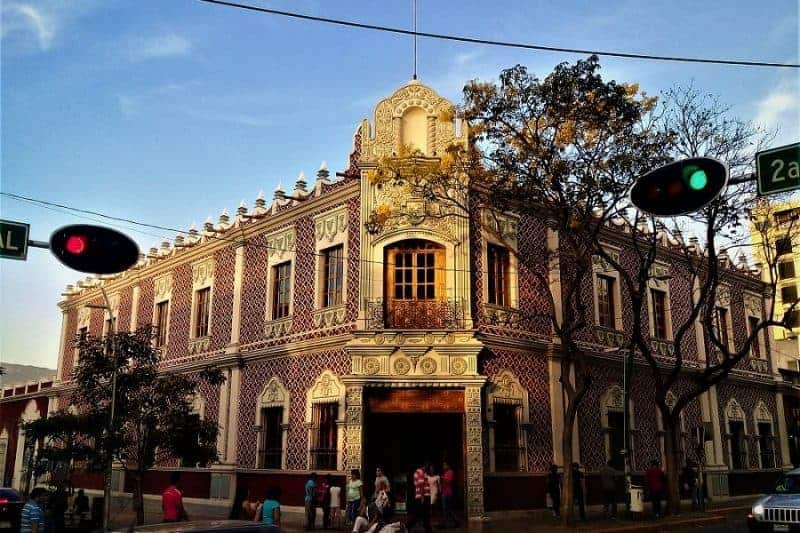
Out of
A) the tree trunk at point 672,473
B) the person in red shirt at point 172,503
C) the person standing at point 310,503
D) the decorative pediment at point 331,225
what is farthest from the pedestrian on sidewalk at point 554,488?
the person in red shirt at point 172,503

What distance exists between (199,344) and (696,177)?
2231 centimetres

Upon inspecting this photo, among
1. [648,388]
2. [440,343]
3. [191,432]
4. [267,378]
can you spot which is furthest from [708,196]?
[648,388]

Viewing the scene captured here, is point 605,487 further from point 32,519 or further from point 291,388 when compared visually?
point 32,519

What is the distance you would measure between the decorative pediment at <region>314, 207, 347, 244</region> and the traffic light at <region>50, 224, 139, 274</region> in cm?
1257

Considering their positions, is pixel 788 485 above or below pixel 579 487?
above

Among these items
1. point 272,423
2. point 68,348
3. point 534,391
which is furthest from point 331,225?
point 68,348

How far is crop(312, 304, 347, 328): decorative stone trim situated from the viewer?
20612 mm

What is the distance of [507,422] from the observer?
20.3 m

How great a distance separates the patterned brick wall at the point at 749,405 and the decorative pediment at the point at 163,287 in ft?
71.4

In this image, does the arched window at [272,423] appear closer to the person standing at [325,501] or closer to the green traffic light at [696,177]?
the person standing at [325,501]

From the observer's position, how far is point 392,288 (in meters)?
20.0

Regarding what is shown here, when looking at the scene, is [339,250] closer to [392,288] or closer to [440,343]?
[392,288]

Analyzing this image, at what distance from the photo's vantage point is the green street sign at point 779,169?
23.1 feet

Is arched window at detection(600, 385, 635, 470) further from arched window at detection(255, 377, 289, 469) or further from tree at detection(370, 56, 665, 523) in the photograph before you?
arched window at detection(255, 377, 289, 469)
